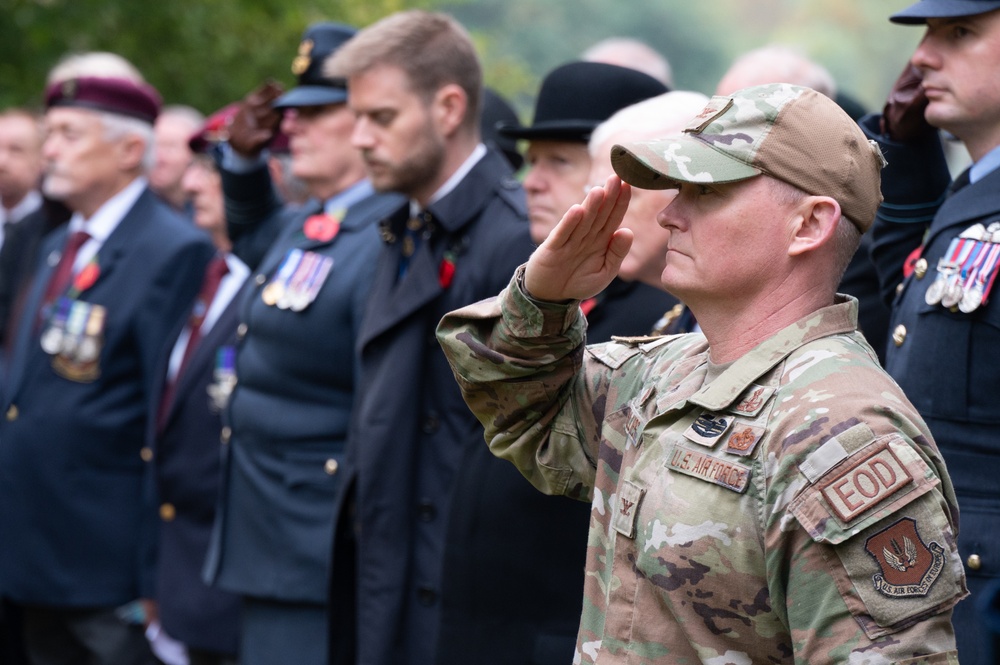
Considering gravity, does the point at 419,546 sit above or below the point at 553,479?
below

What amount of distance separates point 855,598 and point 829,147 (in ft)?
2.46

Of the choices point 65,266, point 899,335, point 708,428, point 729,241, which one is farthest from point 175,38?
point 708,428

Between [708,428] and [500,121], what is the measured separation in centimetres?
422

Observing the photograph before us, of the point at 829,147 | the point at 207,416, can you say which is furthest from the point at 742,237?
the point at 207,416

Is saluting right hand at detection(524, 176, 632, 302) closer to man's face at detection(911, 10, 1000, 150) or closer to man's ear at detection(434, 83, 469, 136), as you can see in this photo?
man's face at detection(911, 10, 1000, 150)

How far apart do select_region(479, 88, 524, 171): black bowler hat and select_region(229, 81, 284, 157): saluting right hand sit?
1.05m

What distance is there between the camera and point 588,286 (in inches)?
95.1

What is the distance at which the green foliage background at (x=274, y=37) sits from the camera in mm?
9906

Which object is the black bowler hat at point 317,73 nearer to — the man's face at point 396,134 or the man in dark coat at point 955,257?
the man's face at point 396,134

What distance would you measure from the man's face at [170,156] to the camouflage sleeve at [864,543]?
7.46 meters

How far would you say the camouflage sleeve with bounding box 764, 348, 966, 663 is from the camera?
1.88m

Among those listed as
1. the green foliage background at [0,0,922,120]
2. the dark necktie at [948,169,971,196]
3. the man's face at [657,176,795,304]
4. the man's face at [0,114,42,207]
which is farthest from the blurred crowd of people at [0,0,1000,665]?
the green foliage background at [0,0,922,120]

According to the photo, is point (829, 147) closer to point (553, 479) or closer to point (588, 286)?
point (588, 286)

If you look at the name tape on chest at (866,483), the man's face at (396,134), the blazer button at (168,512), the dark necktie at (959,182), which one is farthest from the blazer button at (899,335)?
the blazer button at (168,512)
